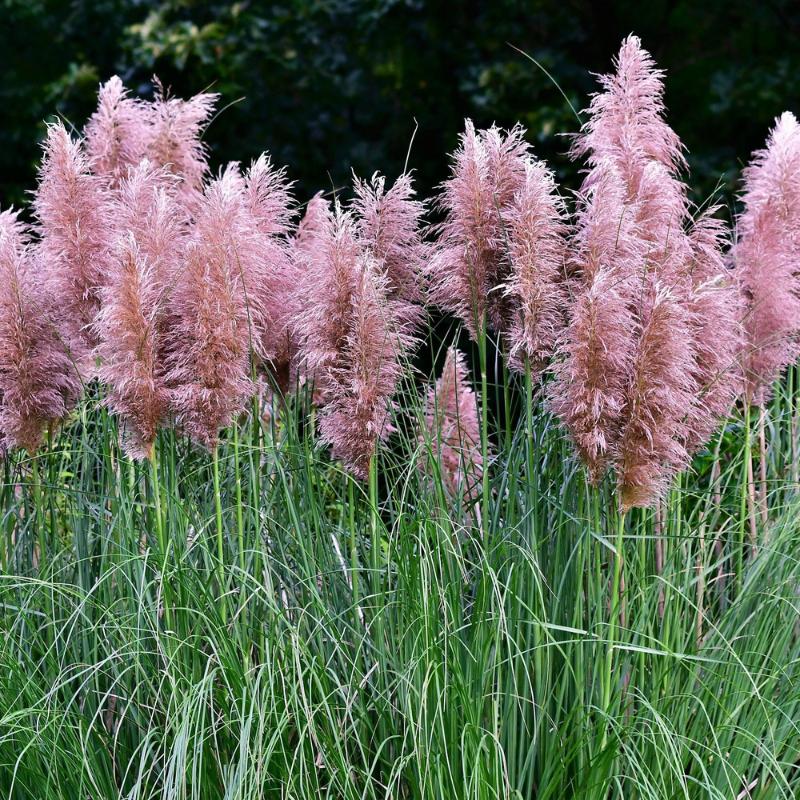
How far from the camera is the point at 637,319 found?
10.3ft

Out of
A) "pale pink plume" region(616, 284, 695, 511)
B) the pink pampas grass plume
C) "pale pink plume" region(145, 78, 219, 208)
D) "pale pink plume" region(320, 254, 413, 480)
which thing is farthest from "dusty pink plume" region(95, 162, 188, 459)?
"pale pink plume" region(616, 284, 695, 511)

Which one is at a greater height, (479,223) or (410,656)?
(479,223)

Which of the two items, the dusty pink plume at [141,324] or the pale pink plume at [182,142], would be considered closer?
the dusty pink plume at [141,324]

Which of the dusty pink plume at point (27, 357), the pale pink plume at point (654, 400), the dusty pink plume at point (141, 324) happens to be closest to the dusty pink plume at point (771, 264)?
the pale pink plume at point (654, 400)

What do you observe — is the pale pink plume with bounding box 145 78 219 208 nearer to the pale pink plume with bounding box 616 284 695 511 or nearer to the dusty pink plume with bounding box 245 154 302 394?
the dusty pink plume with bounding box 245 154 302 394

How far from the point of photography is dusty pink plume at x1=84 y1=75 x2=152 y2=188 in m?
4.31

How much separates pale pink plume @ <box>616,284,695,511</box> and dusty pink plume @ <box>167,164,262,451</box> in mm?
1229

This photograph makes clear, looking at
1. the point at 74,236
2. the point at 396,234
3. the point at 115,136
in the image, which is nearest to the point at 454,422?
the point at 396,234

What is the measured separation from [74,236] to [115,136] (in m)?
0.85

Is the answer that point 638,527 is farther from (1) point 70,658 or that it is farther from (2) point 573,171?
(2) point 573,171

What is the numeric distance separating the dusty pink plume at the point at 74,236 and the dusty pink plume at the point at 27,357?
10 centimetres

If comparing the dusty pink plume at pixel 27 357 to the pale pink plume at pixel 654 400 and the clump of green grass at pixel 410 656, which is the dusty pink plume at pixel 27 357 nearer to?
the clump of green grass at pixel 410 656

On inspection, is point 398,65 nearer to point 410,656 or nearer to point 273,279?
point 273,279

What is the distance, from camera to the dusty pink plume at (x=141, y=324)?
321 cm
